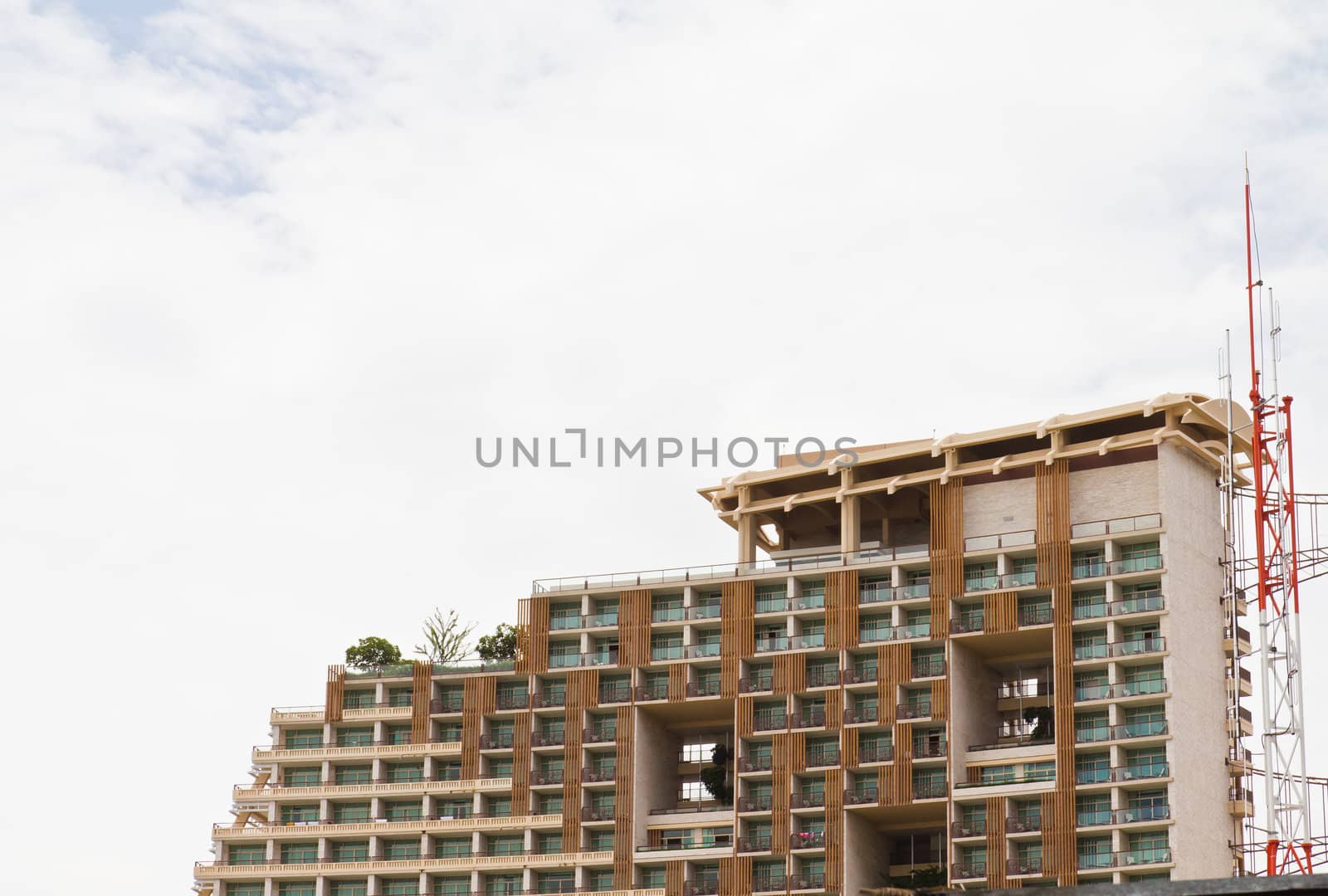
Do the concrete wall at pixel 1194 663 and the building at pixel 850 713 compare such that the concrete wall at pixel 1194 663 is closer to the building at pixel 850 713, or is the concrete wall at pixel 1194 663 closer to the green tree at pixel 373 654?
the building at pixel 850 713

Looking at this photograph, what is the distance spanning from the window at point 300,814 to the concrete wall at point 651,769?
1057 inches


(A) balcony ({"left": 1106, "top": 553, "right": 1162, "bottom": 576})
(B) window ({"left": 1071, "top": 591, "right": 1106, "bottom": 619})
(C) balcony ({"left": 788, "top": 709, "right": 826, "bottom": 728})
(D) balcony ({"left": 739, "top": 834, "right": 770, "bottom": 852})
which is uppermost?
(A) balcony ({"left": 1106, "top": 553, "right": 1162, "bottom": 576})

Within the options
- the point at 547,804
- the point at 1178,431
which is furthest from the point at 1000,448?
the point at 547,804

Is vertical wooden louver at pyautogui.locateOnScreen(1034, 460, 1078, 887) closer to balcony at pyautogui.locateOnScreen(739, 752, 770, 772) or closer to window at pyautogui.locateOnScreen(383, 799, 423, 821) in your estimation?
balcony at pyautogui.locateOnScreen(739, 752, 770, 772)

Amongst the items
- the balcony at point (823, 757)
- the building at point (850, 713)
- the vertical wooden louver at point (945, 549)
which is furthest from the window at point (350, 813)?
the vertical wooden louver at point (945, 549)

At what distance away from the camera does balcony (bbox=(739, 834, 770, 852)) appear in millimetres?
149375

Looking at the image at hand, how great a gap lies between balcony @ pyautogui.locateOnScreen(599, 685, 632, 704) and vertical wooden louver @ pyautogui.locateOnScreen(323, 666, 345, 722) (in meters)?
22.2

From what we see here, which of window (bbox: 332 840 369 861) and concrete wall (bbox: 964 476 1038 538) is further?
window (bbox: 332 840 369 861)

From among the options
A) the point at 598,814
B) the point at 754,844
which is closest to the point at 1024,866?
the point at 754,844

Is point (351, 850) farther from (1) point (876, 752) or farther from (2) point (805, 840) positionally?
(1) point (876, 752)

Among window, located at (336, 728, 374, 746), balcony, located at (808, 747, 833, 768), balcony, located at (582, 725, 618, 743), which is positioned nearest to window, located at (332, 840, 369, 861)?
window, located at (336, 728, 374, 746)

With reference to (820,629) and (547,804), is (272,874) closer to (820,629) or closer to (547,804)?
(547,804)

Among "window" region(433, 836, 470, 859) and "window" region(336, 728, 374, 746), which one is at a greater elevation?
"window" region(336, 728, 374, 746)

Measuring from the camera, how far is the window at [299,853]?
162 meters
